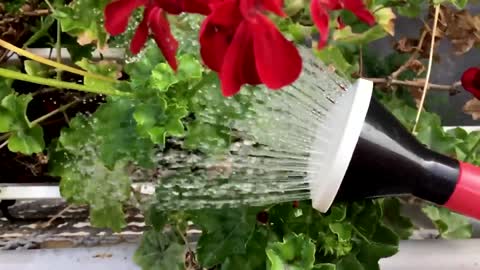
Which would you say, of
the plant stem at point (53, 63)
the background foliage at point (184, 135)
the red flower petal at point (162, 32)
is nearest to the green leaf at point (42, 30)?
the background foliage at point (184, 135)

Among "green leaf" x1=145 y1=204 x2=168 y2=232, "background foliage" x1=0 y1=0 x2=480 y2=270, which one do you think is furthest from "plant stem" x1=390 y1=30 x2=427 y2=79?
"green leaf" x1=145 y1=204 x2=168 y2=232

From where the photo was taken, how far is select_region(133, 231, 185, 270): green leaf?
82 centimetres

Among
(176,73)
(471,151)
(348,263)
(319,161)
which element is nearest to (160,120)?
(176,73)

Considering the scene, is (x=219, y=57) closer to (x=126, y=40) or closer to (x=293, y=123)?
(x=293, y=123)

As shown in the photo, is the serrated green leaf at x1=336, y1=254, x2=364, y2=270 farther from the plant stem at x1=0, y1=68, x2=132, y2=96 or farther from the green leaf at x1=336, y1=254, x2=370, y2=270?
the plant stem at x1=0, y1=68, x2=132, y2=96

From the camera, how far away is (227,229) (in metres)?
0.75

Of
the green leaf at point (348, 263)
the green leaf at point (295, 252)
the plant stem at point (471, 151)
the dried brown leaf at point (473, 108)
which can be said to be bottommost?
the green leaf at point (348, 263)

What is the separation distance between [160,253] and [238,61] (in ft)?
1.39

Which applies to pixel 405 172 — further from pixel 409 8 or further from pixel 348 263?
pixel 409 8

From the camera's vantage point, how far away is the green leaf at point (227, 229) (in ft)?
2.42

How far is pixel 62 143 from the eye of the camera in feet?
2.62

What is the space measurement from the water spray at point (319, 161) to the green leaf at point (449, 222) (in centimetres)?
25

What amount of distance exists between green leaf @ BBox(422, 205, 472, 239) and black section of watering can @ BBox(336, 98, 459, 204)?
0.89ft

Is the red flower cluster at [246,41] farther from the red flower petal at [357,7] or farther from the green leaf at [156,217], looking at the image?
the green leaf at [156,217]
